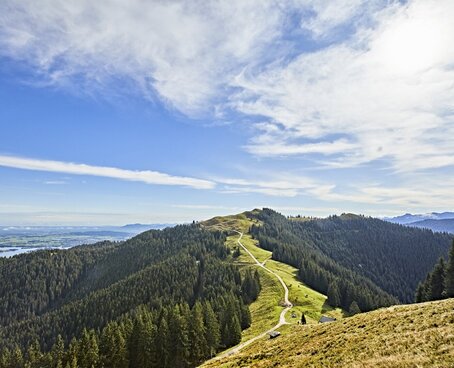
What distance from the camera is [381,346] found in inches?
1123

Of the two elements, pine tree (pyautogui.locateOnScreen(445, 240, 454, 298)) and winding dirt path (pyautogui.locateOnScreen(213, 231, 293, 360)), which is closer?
winding dirt path (pyautogui.locateOnScreen(213, 231, 293, 360))

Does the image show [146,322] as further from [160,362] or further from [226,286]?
[226,286]

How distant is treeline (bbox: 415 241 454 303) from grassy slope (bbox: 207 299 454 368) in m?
48.9

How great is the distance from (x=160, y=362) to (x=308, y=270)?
343 feet

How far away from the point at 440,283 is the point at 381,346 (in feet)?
247

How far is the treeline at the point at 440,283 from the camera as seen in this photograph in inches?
3075

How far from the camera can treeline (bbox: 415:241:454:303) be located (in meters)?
78.1

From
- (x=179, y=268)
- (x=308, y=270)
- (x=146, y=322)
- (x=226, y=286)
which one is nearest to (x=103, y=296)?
(x=179, y=268)

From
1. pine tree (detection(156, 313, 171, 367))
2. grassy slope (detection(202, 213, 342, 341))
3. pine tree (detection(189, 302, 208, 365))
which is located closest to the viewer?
pine tree (detection(156, 313, 171, 367))

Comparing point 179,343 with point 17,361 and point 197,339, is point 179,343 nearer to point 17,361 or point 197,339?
point 197,339

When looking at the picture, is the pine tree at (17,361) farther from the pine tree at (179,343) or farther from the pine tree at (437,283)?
the pine tree at (437,283)

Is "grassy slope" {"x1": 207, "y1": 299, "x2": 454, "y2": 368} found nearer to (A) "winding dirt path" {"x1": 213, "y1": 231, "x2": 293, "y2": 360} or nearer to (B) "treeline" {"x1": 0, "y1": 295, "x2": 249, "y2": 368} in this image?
(A) "winding dirt path" {"x1": 213, "y1": 231, "x2": 293, "y2": 360}

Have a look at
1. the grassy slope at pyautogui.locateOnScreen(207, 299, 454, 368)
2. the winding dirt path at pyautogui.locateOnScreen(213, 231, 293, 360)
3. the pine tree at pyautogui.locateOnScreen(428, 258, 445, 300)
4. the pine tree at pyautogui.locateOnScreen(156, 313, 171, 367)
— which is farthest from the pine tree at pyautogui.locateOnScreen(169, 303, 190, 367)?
the pine tree at pyautogui.locateOnScreen(428, 258, 445, 300)

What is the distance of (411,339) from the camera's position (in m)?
27.8
